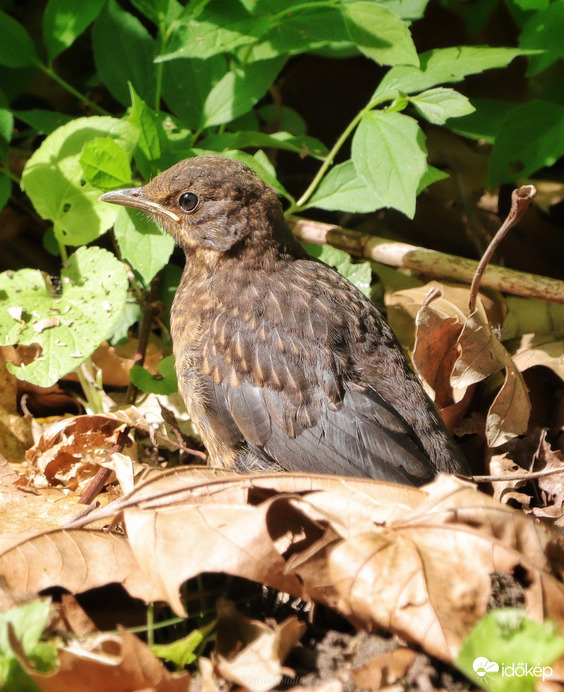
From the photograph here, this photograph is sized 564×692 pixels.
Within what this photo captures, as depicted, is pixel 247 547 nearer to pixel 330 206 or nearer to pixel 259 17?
pixel 330 206

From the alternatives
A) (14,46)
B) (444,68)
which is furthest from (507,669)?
(14,46)

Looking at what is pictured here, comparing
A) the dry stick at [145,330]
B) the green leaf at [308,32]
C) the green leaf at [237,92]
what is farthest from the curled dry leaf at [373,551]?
the green leaf at [308,32]

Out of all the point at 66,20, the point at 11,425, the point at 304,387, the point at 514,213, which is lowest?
the point at 11,425

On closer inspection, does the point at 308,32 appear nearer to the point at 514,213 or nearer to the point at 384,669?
the point at 514,213

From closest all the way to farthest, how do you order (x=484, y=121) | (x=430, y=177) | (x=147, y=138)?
(x=147, y=138) < (x=430, y=177) < (x=484, y=121)

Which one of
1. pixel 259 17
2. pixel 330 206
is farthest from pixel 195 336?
pixel 259 17

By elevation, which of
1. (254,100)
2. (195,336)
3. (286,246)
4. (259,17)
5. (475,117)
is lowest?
(195,336)

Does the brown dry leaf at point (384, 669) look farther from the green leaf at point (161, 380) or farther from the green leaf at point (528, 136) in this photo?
the green leaf at point (528, 136)
